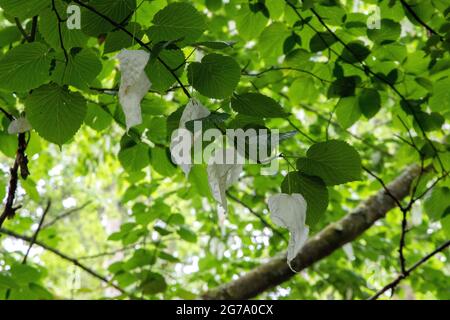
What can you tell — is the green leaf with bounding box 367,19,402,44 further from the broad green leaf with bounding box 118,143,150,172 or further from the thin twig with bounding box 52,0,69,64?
the thin twig with bounding box 52,0,69,64

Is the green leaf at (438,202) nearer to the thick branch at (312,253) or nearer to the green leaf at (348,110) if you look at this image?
the green leaf at (348,110)

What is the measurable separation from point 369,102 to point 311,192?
50cm

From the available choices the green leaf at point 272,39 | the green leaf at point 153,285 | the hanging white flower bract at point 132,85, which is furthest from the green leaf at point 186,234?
the hanging white flower bract at point 132,85

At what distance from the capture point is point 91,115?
1.00 metres

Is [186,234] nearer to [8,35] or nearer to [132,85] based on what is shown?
[8,35]

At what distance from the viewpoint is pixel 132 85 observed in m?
0.41

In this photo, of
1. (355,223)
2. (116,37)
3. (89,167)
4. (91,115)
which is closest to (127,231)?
(91,115)

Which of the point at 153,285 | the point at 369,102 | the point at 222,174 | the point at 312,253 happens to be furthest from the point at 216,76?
the point at 312,253

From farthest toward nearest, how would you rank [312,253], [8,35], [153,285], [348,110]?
[312,253] < [153,285] < [348,110] < [8,35]

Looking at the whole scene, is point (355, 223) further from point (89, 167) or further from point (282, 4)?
point (89, 167)

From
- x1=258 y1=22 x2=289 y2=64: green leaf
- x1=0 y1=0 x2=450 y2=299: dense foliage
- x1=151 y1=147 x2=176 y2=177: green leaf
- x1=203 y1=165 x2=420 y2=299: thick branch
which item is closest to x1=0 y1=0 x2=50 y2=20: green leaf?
x1=0 y1=0 x2=450 y2=299: dense foliage

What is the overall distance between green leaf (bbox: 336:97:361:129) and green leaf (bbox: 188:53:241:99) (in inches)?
20.0

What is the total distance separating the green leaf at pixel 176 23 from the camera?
538 mm

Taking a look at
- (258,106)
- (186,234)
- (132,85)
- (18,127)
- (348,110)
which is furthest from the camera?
(186,234)
